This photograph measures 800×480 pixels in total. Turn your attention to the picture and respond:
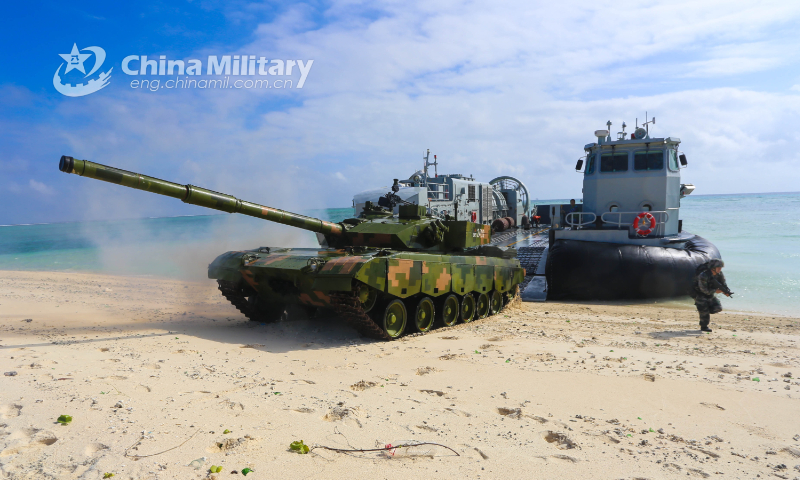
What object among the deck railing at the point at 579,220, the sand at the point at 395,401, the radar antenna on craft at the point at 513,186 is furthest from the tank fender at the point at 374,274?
the radar antenna on craft at the point at 513,186

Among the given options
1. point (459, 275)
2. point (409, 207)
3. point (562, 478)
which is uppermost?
point (409, 207)

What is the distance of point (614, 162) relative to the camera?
627 inches

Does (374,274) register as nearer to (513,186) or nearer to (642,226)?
(642,226)

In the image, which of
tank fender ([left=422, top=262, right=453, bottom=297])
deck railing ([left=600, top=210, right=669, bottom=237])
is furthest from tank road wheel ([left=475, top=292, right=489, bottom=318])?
deck railing ([left=600, top=210, right=669, bottom=237])

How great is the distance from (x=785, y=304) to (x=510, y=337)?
8.91m

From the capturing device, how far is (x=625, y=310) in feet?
38.3

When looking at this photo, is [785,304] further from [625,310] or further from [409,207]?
[409,207]

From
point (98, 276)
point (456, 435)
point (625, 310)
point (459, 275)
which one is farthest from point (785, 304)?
point (98, 276)

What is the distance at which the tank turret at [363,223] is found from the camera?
7.08 m

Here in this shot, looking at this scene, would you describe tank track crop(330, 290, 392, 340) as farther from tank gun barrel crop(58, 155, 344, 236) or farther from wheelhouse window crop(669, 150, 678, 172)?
wheelhouse window crop(669, 150, 678, 172)

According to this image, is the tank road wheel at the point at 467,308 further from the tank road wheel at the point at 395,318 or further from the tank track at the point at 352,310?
the tank track at the point at 352,310

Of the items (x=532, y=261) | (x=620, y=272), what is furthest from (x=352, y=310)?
(x=532, y=261)

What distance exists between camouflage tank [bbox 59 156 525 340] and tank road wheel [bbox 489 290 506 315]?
20 mm

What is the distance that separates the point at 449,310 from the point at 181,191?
185 inches
